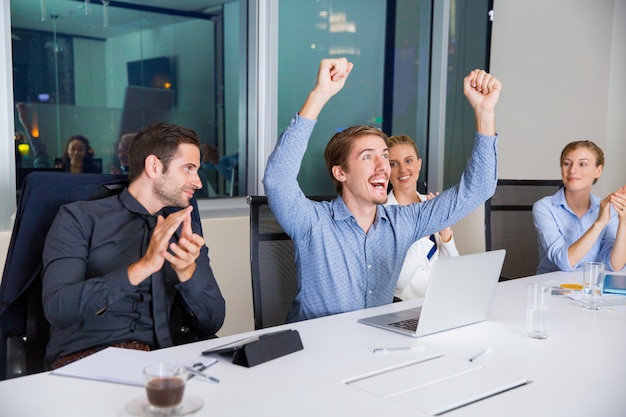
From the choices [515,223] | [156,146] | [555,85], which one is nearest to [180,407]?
[156,146]

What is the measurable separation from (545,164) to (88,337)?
3624 mm

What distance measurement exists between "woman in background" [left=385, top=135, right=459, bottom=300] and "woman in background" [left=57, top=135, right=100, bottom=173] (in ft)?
4.84

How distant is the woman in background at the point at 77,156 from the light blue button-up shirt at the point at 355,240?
1.49 metres

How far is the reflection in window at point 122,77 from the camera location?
123 inches

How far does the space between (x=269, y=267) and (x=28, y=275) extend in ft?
2.48

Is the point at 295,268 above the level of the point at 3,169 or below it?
below

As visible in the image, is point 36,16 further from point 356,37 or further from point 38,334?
point 356,37

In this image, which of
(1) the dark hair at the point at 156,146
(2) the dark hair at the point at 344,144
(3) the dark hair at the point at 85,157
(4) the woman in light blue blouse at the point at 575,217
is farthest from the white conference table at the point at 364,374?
(3) the dark hair at the point at 85,157

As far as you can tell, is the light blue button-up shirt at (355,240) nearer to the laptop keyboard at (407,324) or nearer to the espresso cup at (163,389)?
the laptop keyboard at (407,324)

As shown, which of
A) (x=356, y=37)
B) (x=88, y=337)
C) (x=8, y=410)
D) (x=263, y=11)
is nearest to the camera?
(x=8, y=410)

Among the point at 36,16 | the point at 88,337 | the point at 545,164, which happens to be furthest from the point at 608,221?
the point at 36,16

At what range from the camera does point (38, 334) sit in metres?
2.09

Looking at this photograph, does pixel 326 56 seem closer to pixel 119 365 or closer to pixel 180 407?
pixel 119 365

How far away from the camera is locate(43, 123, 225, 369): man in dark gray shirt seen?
72.8 inches
